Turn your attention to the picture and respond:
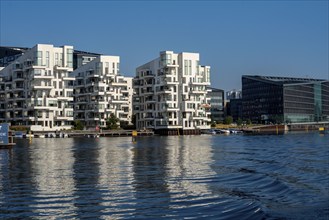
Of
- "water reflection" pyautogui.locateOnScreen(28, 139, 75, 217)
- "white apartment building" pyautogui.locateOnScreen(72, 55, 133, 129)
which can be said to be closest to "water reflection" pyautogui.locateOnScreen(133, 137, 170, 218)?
"water reflection" pyautogui.locateOnScreen(28, 139, 75, 217)

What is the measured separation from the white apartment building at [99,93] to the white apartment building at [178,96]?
34.2 ft

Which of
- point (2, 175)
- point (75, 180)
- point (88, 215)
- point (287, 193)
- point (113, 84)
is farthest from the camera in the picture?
point (113, 84)

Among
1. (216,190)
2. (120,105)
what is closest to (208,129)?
(120,105)

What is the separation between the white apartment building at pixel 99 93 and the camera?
484 ft

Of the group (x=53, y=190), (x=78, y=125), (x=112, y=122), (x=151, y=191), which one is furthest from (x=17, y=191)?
(x=112, y=122)

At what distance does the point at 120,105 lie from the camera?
503ft

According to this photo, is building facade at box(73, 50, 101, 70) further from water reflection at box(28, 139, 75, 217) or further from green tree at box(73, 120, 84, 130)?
water reflection at box(28, 139, 75, 217)

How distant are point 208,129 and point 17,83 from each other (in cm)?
5945

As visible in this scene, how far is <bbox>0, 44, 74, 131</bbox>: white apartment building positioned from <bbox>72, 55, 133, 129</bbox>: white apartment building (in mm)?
8508

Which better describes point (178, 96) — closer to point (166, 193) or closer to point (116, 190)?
point (116, 190)

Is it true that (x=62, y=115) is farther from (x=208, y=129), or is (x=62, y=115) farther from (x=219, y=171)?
(x=219, y=171)

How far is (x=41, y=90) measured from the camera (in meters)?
134

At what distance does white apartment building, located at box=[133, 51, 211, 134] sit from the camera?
145 metres

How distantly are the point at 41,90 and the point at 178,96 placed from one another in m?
40.7
